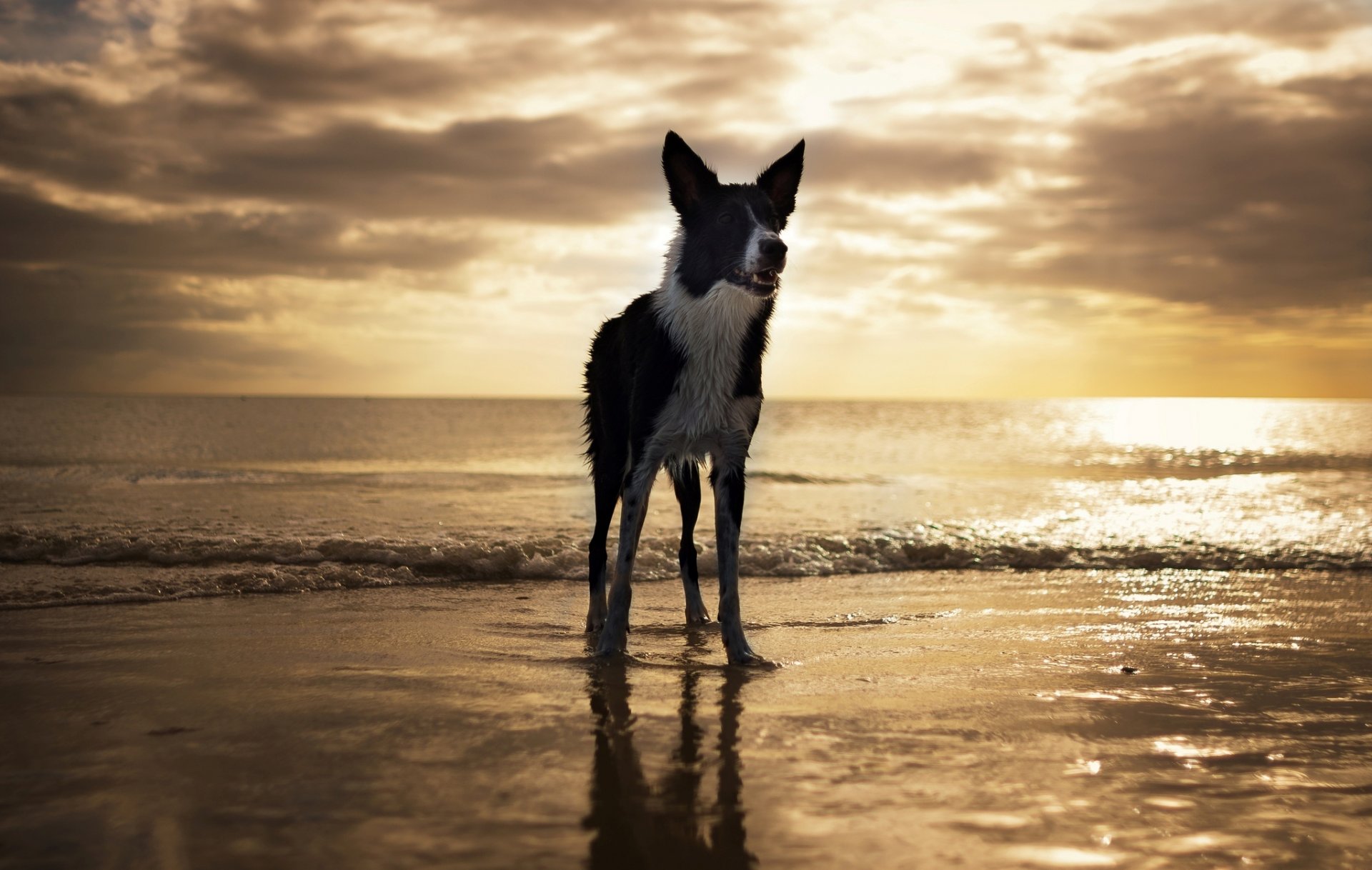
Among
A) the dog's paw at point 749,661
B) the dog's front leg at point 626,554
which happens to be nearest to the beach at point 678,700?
the dog's paw at point 749,661

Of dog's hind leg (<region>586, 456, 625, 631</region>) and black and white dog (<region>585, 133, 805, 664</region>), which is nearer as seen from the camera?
black and white dog (<region>585, 133, 805, 664</region>)

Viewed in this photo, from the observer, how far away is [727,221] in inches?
210

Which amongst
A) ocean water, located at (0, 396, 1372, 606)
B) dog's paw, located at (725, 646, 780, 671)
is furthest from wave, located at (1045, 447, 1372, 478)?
dog's paw, located at (725, 646, 780, 671)

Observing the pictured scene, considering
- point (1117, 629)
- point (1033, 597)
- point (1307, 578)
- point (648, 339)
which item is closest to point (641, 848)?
point (648, 339)

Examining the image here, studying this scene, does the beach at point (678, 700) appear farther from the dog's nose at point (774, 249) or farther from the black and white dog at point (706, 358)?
the dog's nose at point (774, 249)

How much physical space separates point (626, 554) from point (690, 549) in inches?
44.9

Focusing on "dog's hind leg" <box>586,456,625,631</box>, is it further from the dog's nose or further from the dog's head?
the dog's nose

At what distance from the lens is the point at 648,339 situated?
5.72m

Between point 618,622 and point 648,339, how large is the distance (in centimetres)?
167

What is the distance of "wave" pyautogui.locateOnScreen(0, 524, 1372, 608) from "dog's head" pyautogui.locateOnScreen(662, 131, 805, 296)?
434cm

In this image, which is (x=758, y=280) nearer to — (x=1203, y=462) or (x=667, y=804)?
(x=667, y=804)

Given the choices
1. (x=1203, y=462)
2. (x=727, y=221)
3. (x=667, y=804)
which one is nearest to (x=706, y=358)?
(x=727, y=221)

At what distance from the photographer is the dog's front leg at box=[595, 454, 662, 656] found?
553 centimetres

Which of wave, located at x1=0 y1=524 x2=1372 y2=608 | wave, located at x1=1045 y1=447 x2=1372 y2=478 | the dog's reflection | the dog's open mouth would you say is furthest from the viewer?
wave, located at x1=1045 y1=447 x2=1372 y2=478
